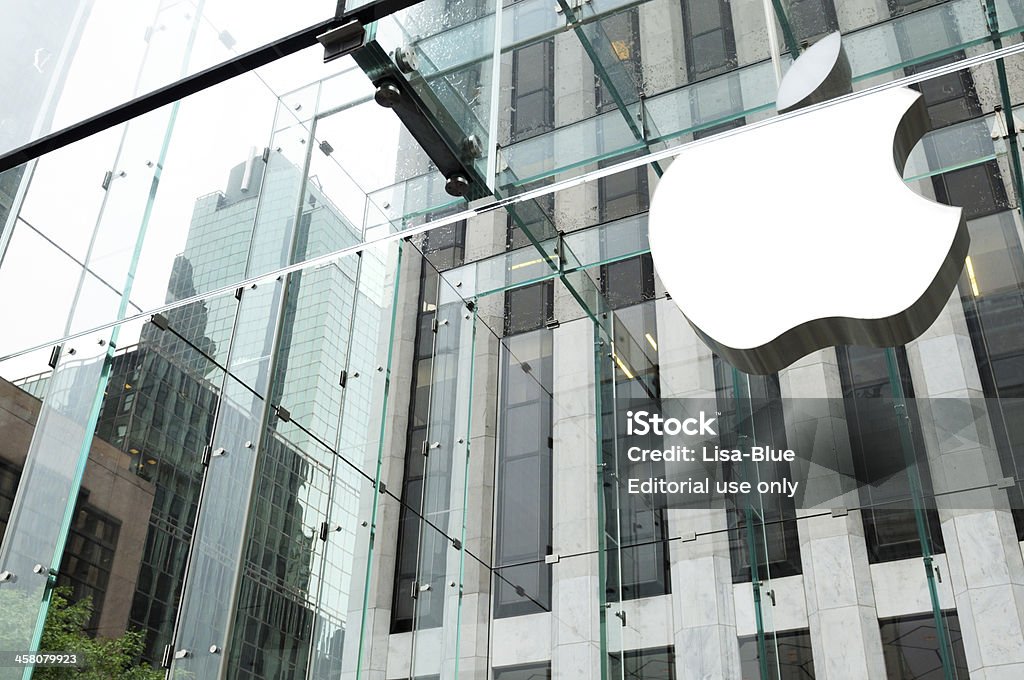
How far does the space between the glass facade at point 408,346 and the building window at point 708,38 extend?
0.04ft

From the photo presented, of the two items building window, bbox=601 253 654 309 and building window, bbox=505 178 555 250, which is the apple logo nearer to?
building window, bbox=505 178 555 250

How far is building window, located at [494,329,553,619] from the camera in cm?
830

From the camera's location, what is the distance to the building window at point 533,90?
3.40m

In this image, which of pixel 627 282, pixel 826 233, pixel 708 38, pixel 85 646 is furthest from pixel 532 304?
pixel 85 646

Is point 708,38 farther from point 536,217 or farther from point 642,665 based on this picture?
point 642,665

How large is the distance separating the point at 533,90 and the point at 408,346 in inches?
96.6

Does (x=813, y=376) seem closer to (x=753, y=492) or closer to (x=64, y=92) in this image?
(x=753, y=492)

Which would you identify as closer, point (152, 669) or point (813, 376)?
point (152, 669)

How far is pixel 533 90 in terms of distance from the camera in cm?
356

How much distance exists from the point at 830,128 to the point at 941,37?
0.43m

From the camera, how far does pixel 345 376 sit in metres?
4.73

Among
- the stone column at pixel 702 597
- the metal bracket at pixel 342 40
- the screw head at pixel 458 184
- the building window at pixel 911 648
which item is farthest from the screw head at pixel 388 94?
the building window at pixel 911 648

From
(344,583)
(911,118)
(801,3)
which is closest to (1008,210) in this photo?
(911,118)

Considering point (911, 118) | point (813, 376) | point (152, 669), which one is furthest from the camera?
point (813, 376)
